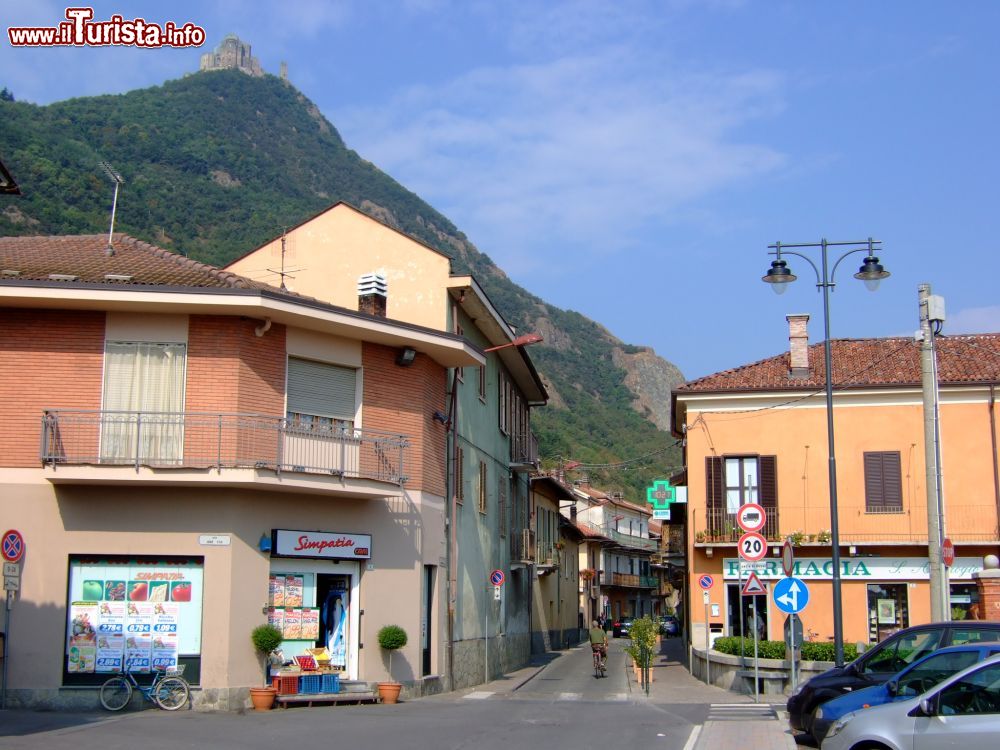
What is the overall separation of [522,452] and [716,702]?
16.5 m

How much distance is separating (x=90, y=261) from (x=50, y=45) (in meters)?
4.98

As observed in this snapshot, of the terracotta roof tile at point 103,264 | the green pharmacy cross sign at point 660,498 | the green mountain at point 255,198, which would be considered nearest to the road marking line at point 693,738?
the terracotta roof tile at point 103,264

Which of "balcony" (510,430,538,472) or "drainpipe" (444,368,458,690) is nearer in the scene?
"drainpipe" (444,368,458,690)

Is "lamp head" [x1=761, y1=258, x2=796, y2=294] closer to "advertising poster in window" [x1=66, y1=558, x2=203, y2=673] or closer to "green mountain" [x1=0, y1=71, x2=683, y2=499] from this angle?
"advertising poster in window" [x1=66, y1=558, x2=203, y2=673]

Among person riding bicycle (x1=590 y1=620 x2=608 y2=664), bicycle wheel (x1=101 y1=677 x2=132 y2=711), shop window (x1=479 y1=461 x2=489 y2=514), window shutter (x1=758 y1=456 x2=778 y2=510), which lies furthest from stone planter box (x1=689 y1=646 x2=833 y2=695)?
bicycle wheel (x1=101 y1=677 x2=132 y2=711)

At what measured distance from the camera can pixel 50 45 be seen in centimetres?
2319

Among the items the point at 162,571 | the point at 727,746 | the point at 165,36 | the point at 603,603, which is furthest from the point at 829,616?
the point at 603,603

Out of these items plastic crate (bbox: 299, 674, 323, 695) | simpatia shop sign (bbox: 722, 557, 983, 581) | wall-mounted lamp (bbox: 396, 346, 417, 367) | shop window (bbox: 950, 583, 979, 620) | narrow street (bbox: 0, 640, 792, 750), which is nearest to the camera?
narrow street (bbox: 0, 640, 792, 750)

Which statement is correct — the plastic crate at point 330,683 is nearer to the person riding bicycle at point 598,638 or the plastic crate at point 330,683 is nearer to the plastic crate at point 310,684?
the plastic crate at point 310,684

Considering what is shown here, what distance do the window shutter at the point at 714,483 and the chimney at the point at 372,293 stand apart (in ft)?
35.7

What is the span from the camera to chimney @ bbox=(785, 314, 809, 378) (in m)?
31.9

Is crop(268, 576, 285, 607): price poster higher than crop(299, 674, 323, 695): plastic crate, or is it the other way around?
crop(268, 576, 285, 607): price poster

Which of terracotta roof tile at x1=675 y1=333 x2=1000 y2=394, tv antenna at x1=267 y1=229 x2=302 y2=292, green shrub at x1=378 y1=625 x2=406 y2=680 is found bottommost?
green shrub at x1=378 y1=625 x2=406 y2=680

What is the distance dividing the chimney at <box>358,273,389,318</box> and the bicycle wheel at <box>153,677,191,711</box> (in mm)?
9642
